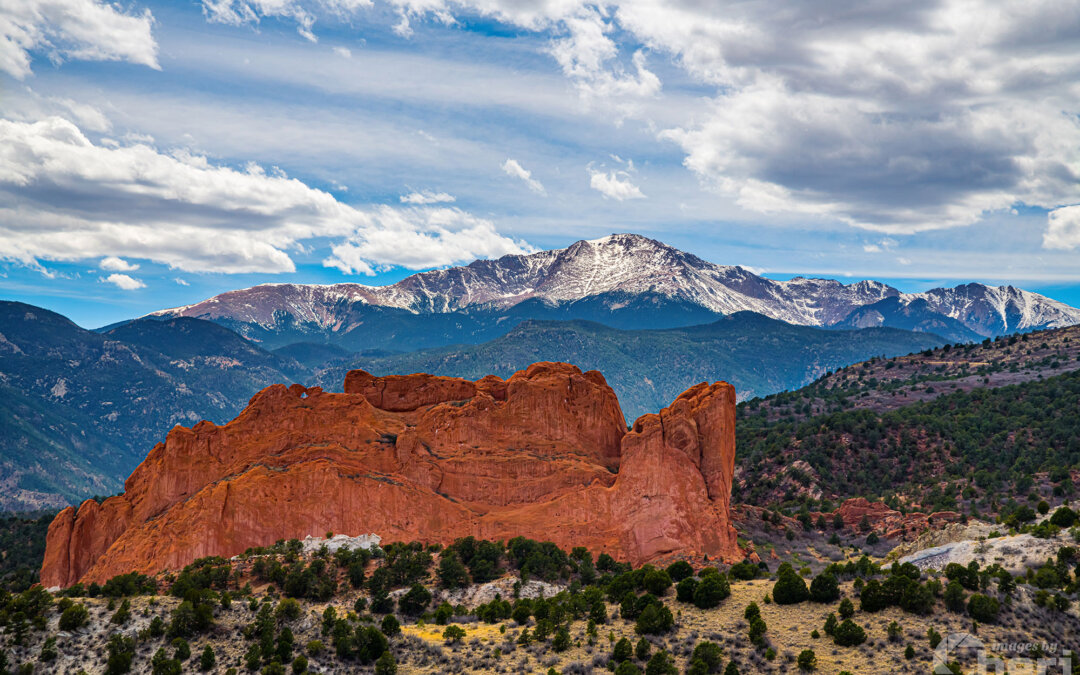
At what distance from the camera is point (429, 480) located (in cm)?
8219

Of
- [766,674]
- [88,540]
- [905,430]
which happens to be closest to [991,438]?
[905,430]

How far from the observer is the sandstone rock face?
77.6m

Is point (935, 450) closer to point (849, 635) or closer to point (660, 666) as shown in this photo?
point (849, 635)

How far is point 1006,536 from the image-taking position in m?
70.6

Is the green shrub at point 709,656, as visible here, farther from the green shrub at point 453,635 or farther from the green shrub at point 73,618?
the green shrub at point 73,618

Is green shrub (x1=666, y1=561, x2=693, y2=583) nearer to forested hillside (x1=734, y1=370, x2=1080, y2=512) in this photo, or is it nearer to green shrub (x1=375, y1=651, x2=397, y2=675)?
green shrub (x1=375, y1=651, x2=397, y2=675)

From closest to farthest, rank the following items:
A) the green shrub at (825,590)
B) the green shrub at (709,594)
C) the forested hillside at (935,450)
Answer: the green shrub at (825,590) → the green shrub at (709,594) → the forested hillside at (935,450)

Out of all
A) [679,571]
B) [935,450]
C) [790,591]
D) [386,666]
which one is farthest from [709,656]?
[935,450]

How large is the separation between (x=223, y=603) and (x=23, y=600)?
12513 mm

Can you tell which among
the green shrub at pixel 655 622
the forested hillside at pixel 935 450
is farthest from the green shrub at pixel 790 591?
the forested hillside at pixel 935 450

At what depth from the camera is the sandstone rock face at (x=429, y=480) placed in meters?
77.6

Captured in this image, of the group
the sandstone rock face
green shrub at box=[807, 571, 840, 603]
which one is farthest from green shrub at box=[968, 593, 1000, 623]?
the sandstone rock face

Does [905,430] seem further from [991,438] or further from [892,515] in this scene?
[892,515]

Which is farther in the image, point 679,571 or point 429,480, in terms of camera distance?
point 429,480
